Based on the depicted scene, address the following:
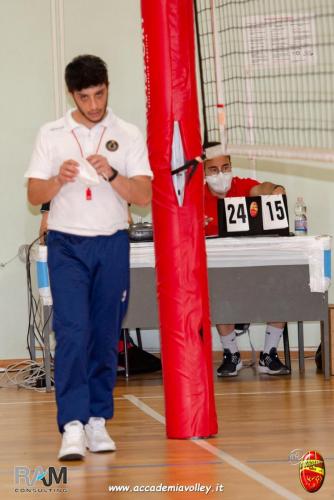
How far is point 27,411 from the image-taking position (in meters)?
6.06

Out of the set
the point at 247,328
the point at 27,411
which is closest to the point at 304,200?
the point at 247,328

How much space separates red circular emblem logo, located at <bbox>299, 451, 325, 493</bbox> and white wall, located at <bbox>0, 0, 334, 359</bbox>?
4740mm

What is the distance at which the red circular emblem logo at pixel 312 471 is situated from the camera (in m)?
3.56

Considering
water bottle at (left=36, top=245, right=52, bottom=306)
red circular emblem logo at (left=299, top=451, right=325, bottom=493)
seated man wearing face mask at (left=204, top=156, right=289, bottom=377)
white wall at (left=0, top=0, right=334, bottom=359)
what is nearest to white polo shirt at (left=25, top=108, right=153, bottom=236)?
red circular emblem logo at (left=299, top=451, right=325, bottom=493)

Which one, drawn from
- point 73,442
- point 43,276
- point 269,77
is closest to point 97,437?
point 73,442

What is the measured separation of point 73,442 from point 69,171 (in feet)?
3.69

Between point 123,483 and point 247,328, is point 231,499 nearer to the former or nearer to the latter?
point 123,483

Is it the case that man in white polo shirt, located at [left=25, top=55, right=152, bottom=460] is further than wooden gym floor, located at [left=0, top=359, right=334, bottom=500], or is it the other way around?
man in white polo shirt, located at [left=25, top=55, right=152, bottom=460]

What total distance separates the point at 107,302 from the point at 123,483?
2.87 feet

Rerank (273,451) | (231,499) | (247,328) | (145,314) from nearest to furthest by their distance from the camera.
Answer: (231,499) → (273,451) → (145,314) → (247,328)

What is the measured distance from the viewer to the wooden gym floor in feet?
12.0

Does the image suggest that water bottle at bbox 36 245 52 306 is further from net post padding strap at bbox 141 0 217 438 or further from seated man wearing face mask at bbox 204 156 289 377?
net post padding strap at bbox 141 0 217 438

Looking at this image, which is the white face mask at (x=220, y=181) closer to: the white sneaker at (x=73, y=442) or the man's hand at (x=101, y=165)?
the man's hand at (x=101, y=165)

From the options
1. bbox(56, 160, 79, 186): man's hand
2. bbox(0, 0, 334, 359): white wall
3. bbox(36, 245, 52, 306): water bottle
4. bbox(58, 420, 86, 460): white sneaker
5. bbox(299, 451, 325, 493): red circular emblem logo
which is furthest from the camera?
bbox(0, 0, 334, 359): white wall
